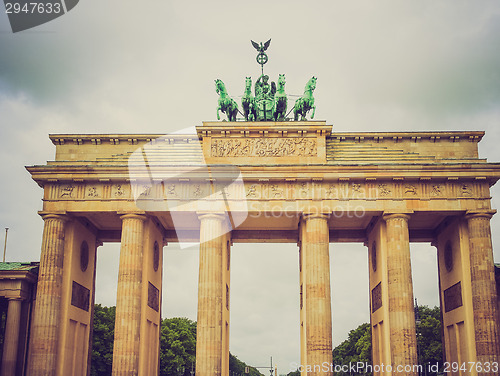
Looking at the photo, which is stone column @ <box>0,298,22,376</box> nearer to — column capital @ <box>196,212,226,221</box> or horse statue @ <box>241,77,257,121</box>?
column capital @ <box>196,212,226,221</box>

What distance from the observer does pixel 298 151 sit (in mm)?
41469

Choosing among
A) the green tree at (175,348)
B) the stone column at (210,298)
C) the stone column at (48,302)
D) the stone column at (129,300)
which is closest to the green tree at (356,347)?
the green tree at (175,348)

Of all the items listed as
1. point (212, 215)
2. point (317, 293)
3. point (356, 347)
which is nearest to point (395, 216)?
point (317, 293)

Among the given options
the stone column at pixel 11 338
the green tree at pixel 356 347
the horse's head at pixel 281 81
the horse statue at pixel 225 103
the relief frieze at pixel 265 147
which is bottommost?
the stone column at pixel 11 338

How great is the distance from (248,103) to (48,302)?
60.5ft

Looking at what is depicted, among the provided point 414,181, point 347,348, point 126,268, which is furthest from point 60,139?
point 347,348

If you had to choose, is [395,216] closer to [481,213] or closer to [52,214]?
[481,213]

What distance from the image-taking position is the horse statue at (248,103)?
43.2 metres

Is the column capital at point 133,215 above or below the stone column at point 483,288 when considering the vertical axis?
above

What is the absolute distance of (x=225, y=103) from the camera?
141ft

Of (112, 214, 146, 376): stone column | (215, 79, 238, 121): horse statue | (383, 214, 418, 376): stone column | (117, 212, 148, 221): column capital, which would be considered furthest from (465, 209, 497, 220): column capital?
(112, 214, 146, 376): stone column

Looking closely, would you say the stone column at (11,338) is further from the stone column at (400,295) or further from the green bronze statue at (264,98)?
the stone column at (400,295)

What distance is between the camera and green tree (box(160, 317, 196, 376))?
8694cm

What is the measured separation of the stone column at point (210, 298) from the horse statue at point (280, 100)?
8.55 metres
